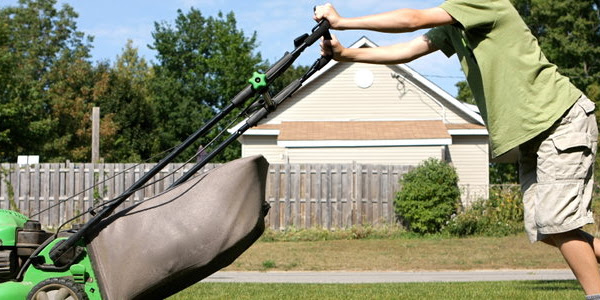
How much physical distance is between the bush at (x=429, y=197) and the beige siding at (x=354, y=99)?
5794 millimetres

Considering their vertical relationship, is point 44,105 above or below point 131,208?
above

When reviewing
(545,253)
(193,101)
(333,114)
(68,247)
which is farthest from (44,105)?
(68,247)

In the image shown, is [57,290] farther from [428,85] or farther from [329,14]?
[428,85]

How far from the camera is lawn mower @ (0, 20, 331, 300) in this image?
4574 mm

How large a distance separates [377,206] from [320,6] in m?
16.9

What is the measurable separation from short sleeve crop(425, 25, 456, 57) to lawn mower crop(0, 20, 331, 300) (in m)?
0.66

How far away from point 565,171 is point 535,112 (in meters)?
0.34

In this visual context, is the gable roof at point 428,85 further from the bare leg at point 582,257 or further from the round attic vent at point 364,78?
the bare leg at point 582,257

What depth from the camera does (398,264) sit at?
1489cm

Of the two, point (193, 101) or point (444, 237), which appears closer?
point (444, 237)

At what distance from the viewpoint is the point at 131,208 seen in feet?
15.7

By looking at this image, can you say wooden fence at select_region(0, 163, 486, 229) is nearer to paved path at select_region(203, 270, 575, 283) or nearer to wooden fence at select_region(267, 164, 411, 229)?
wooden fence at select_region(267, 164, 411, 229)

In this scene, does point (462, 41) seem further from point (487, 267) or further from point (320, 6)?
point (487, 267)

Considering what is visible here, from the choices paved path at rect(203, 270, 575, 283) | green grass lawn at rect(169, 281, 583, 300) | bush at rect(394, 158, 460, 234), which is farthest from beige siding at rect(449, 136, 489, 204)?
green grass lawn at rect(169, 281, 583, 300)
